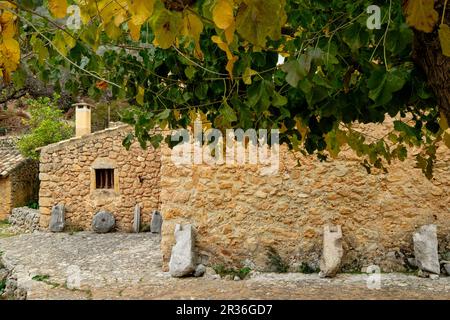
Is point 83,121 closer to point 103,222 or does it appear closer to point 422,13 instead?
point 103,222

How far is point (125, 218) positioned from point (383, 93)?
10.9 meters

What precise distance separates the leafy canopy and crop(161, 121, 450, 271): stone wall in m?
2.86

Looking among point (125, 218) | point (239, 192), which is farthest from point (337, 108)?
point (125, 218)

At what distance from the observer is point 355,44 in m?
1.50

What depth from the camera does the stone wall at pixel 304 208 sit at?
20.0 feet

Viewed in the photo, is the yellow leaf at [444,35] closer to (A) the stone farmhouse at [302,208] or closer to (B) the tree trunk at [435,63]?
(B) the tree trunk at [435,63]

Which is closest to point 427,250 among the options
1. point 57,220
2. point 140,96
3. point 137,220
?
point 140,96

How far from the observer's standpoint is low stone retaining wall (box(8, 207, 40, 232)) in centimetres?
1200

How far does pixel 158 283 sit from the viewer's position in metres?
5.82

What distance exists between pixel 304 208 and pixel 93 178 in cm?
731

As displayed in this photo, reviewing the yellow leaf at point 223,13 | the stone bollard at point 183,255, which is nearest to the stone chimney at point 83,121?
the stone bollard at point 183,255

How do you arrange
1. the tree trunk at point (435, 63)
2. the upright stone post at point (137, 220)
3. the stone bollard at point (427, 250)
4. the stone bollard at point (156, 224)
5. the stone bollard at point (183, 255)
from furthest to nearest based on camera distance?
the upright stone post at point (137, 220)
the stone bollard at point (156, 224)
the stone bollard at point (183, 255)
the stone bollard at point (427, 250)
the tree trunk at point (435, 63)
